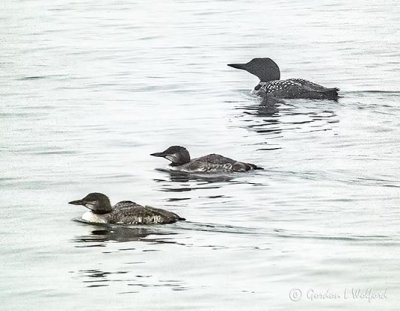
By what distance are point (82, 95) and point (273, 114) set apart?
420 centimetres

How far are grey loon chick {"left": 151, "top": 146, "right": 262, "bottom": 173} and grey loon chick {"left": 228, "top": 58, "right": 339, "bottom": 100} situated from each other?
19.2 ft

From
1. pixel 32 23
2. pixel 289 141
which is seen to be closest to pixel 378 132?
pixel 289 141

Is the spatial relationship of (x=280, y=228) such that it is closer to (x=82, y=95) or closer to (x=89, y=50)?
(x=82, y=95)

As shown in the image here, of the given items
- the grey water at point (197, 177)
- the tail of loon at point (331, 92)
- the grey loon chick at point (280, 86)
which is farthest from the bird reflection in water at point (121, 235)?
the grey loon chick at point (280, 86)

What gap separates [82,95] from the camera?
27141 mm

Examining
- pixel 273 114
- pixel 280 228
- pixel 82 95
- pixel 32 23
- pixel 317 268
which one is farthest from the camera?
pixel 32 23

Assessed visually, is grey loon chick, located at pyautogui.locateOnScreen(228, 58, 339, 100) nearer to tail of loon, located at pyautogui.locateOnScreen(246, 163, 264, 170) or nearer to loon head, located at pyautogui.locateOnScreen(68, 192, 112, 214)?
tail of loon, located at pyautogui.locateOnScreen(246, 163, 264, 170)

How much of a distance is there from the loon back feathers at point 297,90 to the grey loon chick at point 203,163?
19.2ft

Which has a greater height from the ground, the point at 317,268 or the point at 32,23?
the point at 32,23

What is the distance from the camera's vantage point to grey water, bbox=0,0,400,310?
13812 millimetres

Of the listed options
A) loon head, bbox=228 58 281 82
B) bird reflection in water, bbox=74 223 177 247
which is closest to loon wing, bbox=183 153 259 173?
bird reflection in water, bbox=74 223 177 247

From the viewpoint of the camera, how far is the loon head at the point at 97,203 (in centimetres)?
1650

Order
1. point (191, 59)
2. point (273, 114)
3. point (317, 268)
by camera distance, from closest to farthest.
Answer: point (317, 268), point (273, 114), point (191, 59)

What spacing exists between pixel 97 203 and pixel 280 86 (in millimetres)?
9708
